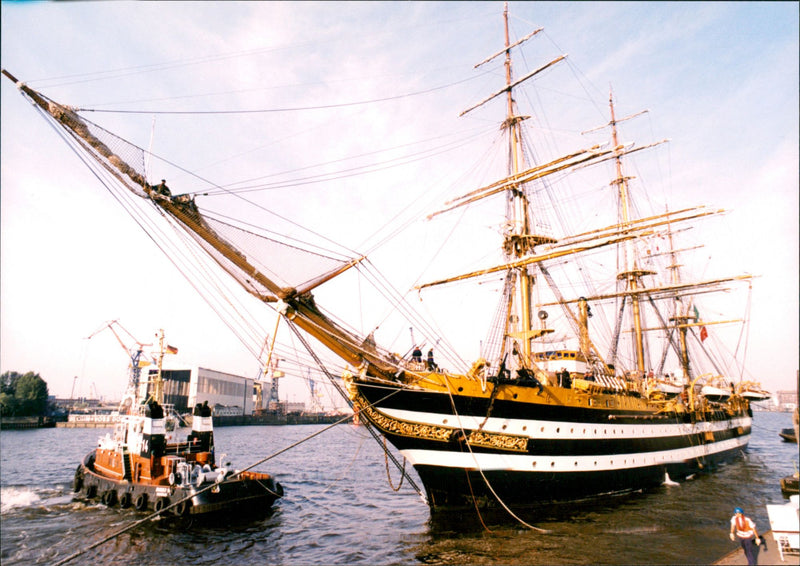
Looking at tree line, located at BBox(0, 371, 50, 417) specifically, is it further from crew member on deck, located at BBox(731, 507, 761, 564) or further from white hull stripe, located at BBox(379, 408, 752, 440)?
crew member on deck, located at BBox(731, 507, 761, 564)

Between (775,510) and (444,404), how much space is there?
8934 millimetres

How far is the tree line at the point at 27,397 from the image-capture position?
270 ft

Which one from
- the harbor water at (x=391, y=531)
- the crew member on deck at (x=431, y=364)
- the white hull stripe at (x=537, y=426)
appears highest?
the crew member on deck at (x=431, y=364)

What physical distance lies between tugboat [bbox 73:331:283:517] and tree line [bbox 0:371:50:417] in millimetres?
80747

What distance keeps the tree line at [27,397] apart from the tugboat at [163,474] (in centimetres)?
8075

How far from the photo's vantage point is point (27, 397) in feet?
279

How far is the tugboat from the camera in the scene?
698 inches

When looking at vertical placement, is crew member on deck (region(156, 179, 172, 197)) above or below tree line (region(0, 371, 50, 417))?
above

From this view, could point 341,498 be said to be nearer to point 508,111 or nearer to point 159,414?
point 159,414

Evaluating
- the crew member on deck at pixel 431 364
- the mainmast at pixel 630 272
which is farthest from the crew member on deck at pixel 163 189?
the mainmast at pixel 630 272

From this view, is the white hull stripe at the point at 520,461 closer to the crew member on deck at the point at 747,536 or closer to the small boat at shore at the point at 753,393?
the crew member on deck at the point at 747,536

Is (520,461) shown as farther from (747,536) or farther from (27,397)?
(27,397)

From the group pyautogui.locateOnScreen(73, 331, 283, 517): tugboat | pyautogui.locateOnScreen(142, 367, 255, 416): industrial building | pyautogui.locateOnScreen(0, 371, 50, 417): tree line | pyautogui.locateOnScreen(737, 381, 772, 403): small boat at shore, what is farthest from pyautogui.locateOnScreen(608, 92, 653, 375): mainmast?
pyautogui.locateOnScreen(0, 371, 50, 417): tree line

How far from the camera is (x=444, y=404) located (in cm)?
1547
